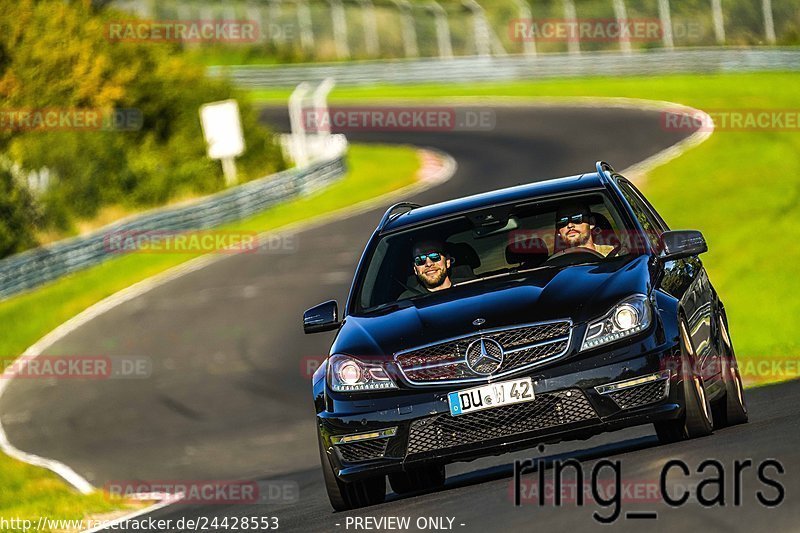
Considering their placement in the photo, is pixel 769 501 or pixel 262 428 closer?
pixel 769 501

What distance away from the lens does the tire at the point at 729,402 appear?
908 centimetres

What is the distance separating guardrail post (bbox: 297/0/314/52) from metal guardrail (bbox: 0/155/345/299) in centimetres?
2146

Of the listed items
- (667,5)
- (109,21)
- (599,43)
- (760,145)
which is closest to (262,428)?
(760,145)

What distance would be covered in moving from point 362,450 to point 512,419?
2.74 ft


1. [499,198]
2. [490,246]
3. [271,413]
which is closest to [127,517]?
[490,246]

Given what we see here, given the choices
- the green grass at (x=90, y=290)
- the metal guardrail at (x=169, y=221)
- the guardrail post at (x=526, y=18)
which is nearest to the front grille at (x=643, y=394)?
the green grass at (x=90, y=290)

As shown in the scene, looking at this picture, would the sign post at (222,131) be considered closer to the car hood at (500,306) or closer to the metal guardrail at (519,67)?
the metal guardrail at (519,67)

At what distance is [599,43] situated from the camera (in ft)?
184

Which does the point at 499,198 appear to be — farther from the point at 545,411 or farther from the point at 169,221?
the point at 169,221

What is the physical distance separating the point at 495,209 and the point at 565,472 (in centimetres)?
195

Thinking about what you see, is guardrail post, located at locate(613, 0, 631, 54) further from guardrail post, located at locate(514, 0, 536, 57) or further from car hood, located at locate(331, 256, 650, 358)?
car hood, located at locate(331, 256, 650, 358)

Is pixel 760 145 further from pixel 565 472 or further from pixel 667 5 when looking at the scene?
pixel 565 472

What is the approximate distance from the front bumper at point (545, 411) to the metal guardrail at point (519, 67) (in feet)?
136

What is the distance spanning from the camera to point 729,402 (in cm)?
912
